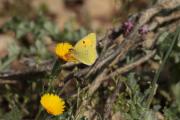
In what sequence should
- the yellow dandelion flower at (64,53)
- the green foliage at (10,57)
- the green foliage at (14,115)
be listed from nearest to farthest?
the yellow dandelion flower at (64,53) < the green foliage at (14,115) < the green foliage at (10,57)

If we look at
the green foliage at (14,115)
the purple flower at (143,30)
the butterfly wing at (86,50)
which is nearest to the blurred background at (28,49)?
the green foliage at (14,115)

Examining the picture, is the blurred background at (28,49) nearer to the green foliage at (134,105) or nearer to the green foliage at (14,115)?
the green foliage at (14,115)

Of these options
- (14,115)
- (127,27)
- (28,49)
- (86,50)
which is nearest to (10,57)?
(28,49)

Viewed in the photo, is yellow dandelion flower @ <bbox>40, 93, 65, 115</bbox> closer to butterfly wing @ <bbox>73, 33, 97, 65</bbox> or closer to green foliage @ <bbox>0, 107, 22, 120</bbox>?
butterfly wing @ <bbox>73, 33, 97, 65</bbox>

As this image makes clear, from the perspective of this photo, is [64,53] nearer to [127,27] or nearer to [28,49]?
[127,27]

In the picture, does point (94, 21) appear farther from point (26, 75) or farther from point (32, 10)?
point (26, 75)

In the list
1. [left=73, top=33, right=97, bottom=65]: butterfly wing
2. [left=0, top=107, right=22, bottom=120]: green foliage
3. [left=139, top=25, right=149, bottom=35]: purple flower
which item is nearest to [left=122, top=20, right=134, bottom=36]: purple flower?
[left=139, top=25, right=149, bottom=35]: purple flower
